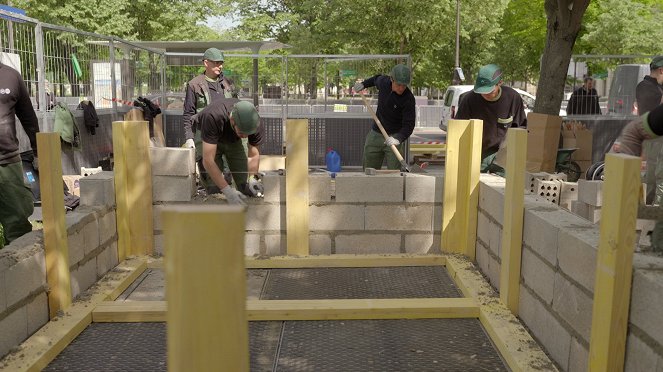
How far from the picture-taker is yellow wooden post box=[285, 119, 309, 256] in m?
6.04

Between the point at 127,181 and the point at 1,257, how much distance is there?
2117mm

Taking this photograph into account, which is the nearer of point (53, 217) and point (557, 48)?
point (53, 217)

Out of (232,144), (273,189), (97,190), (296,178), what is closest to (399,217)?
(296,178)

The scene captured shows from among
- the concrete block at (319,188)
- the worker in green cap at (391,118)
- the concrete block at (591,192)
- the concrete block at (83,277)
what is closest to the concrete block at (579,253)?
the concrete block at (591,192)

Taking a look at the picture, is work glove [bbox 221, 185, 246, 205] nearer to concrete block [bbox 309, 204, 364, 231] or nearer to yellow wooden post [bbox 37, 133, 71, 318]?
concrete block [bbox 309, 204, 364, 231]

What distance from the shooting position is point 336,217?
6.18 meters

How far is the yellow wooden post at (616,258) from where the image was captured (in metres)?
2.84

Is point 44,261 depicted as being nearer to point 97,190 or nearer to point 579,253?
point 97,190

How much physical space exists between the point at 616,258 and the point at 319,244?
363 centimetres

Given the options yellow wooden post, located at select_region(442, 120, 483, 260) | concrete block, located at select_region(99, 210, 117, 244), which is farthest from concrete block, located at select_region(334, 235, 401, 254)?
concrete block, located at select_region(99, 210, 117, 244)

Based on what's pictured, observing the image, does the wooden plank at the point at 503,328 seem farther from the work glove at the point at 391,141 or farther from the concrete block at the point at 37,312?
the concrete block at the point at 37,312

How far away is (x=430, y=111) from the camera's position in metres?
29.9

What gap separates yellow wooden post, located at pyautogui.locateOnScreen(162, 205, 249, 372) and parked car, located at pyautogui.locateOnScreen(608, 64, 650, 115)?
44.1 feet

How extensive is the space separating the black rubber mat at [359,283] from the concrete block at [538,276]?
2.85 ft
